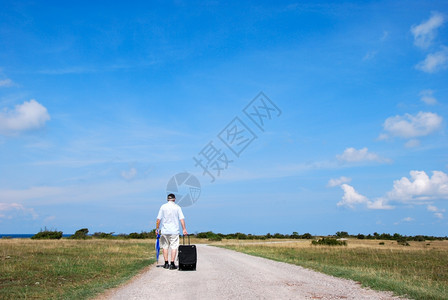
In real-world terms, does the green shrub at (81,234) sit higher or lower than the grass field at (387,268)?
higher

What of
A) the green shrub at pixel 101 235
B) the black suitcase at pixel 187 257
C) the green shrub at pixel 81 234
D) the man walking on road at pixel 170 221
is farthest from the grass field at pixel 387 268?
the green shrub at pixel 101 235

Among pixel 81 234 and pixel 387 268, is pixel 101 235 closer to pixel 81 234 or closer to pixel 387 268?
pixel 81 234

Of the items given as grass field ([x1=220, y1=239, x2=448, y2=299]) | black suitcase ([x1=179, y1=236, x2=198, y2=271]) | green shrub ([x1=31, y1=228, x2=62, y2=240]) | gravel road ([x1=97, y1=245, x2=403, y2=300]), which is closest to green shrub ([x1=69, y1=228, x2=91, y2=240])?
green shrub ([x1=31, y1=228, x2=62, y2=240])

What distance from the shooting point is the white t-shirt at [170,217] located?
13859mm

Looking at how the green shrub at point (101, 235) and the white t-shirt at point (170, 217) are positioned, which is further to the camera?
the green shrub at point (101, 235)

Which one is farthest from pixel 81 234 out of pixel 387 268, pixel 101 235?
pixel 387 268

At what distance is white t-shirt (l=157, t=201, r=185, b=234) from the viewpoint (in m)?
13.9

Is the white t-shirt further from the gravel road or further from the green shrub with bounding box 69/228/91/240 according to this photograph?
the green shrub with bounding box 69/228/91/240

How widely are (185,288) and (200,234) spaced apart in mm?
66720

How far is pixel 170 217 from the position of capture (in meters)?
13.9

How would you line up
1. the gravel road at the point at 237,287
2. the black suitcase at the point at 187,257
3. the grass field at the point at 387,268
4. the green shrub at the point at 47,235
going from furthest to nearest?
the green shrub at the point at 47,235, the black suitcase at the point at 187,257, the grass field at the point at 387,268, the gravel road at the point at 237,287

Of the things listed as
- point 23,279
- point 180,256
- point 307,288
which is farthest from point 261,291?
point 23,279

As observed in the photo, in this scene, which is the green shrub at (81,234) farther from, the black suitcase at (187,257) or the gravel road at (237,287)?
the gravel road at (237,287)

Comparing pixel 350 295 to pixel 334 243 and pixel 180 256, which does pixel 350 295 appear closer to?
pixel 180 256
